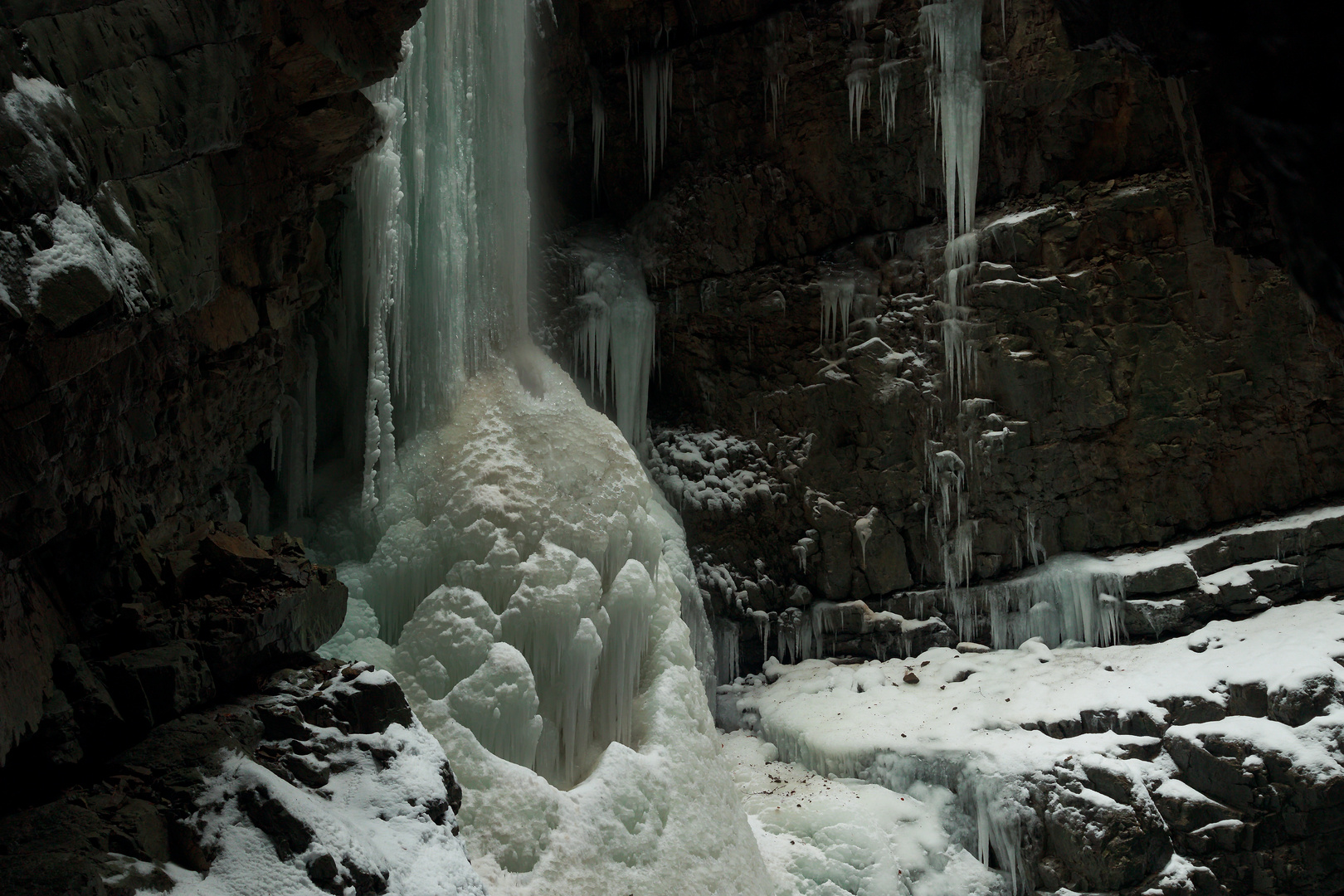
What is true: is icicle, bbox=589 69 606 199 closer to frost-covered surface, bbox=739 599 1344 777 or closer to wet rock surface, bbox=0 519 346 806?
frost-covered surface, bbox=739 599 1344 777

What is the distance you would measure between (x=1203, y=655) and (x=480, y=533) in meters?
6.53

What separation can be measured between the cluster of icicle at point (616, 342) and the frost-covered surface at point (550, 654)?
285 cm

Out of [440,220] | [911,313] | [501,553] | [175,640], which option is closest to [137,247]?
[175,640]

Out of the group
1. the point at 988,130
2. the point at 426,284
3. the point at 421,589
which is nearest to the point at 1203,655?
the point at 988,130

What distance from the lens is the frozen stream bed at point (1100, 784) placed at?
7.45 meters

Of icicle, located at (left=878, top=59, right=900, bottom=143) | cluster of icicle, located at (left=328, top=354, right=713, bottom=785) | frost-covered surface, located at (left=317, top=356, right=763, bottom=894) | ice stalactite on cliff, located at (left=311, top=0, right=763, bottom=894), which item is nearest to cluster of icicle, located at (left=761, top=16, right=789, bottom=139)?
icicle, located at (left=878, top=59, right=900, bottom=143)

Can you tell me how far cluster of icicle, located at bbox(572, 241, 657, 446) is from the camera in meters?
11.6

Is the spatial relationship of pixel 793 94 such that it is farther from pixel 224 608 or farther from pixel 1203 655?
pixel 224 608

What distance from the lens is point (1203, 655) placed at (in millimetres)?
8648

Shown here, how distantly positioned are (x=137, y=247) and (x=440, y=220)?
15.2ft

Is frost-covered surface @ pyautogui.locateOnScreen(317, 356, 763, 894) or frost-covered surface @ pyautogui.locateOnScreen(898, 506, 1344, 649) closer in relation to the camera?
frost-covered surface @ pyautogui.locateOnScreen(317, 356, 763, 894)

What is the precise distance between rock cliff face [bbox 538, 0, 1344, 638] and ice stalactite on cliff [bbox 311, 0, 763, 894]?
9.96 feet

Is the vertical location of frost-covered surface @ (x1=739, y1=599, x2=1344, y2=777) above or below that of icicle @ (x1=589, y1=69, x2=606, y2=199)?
below

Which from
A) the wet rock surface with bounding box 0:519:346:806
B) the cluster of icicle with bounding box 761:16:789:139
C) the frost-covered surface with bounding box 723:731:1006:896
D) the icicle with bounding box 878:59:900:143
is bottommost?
the frost-covered surface with bounding box 723:731:1006:896
